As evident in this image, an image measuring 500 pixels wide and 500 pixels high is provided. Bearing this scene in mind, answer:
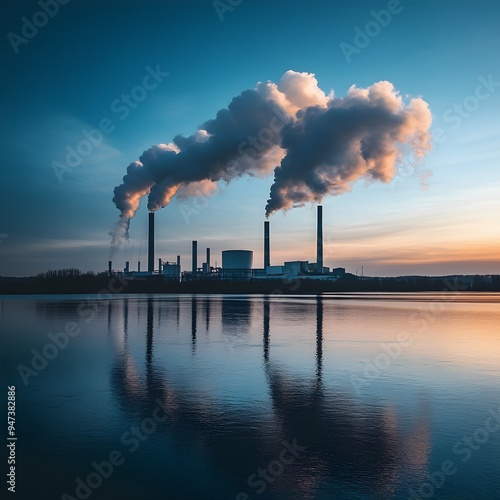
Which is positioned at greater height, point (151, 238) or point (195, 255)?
point (151, 238)

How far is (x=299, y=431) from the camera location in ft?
30.3

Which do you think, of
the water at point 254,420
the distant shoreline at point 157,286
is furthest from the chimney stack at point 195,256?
the water at point 254,420

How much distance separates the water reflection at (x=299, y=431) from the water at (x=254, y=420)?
33 millimetres

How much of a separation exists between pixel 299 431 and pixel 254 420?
3.35 feet

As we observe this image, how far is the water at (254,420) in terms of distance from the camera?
6.99 meters

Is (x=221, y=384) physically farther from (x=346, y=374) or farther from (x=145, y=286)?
(x=145, y=286)

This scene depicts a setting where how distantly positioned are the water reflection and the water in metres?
0.03

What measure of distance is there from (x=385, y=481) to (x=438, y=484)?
0.74 metres

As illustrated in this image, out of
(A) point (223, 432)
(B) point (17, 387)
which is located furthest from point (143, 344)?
(A) point (223, 432)

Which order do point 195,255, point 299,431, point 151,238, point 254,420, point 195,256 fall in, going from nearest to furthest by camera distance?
1. point 299,431
2. point 254,420
3. point 151,238
4. point 195,256
5. point 195,255

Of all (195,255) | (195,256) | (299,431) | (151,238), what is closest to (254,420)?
(299,431)

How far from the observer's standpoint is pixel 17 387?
12836mm

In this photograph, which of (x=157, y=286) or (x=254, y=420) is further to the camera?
(x=157, y=286)

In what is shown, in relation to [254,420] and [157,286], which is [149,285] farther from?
[254,420]
